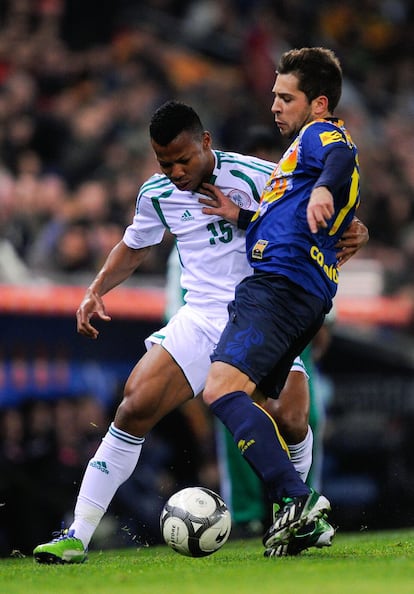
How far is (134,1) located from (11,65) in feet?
10.2

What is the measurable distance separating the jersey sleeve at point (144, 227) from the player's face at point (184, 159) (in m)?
0.32

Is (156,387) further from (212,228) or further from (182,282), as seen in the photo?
(212,228)

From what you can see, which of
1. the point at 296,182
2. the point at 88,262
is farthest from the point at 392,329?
the point at 296,182

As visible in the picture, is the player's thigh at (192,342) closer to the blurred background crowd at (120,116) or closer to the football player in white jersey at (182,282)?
the football player in white jersey at (182,282)

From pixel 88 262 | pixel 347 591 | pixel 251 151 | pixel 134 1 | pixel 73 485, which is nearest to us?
pixel 347 591

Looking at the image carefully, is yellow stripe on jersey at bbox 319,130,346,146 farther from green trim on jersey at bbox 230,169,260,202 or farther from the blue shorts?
green trim on jersey at bbox 230,169,260,202

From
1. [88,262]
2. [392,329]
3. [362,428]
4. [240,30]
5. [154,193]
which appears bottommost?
[362,428]

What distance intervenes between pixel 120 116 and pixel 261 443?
817 centimetres

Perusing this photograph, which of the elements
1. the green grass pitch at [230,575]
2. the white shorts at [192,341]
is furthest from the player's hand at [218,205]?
the green grass pitch at [230,575]

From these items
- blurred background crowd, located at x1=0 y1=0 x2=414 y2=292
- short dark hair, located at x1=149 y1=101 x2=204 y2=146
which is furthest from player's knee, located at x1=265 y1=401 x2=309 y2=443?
blurred background crowd, located at x1=0 y1=0 x2=414 y2=292

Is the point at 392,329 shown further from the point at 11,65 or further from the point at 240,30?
the point at 240,30

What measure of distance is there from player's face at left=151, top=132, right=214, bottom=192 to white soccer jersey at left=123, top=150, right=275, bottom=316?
17 cm

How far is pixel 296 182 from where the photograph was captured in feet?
16.6

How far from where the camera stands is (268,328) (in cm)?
482
